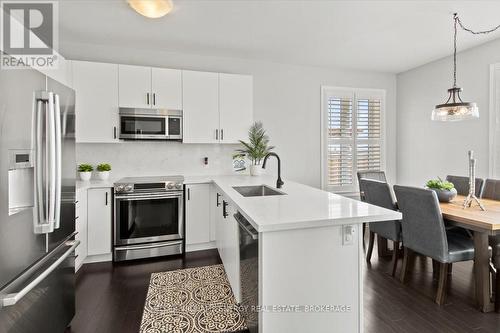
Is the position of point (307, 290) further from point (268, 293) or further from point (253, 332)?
point (253, 332)

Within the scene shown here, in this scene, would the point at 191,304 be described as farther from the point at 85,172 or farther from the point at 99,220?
the point at 85,172

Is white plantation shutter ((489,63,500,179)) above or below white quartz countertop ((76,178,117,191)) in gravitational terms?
above

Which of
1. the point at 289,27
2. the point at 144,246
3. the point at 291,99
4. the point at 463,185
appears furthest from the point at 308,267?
the point at 291,99

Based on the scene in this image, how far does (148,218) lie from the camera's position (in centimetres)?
321

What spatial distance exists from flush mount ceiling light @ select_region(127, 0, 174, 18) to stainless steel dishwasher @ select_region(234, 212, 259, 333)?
209cm

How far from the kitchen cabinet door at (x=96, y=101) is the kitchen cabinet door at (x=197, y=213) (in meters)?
1.22

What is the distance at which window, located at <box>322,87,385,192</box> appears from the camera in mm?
4652

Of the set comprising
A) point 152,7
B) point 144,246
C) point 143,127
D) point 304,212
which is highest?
point 152,7

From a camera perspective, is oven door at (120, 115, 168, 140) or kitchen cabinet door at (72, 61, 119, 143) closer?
kitchen cabinet door at (72, 61, 119, 143)

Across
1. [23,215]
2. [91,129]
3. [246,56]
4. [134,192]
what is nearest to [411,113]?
[246,56]

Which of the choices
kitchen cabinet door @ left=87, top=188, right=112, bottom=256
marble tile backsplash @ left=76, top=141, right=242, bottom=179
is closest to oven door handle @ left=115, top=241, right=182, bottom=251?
kitchen cabinet door @ left=87, top=188, right=112, bottom=256

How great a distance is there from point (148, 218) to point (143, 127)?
1.18 m

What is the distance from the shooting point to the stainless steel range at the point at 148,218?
10.2ft

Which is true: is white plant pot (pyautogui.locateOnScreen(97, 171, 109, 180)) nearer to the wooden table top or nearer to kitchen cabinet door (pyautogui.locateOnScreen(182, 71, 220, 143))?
kitchen cabinet door (pyautogui.locateOnScreen(182, 71, 220, 143))
